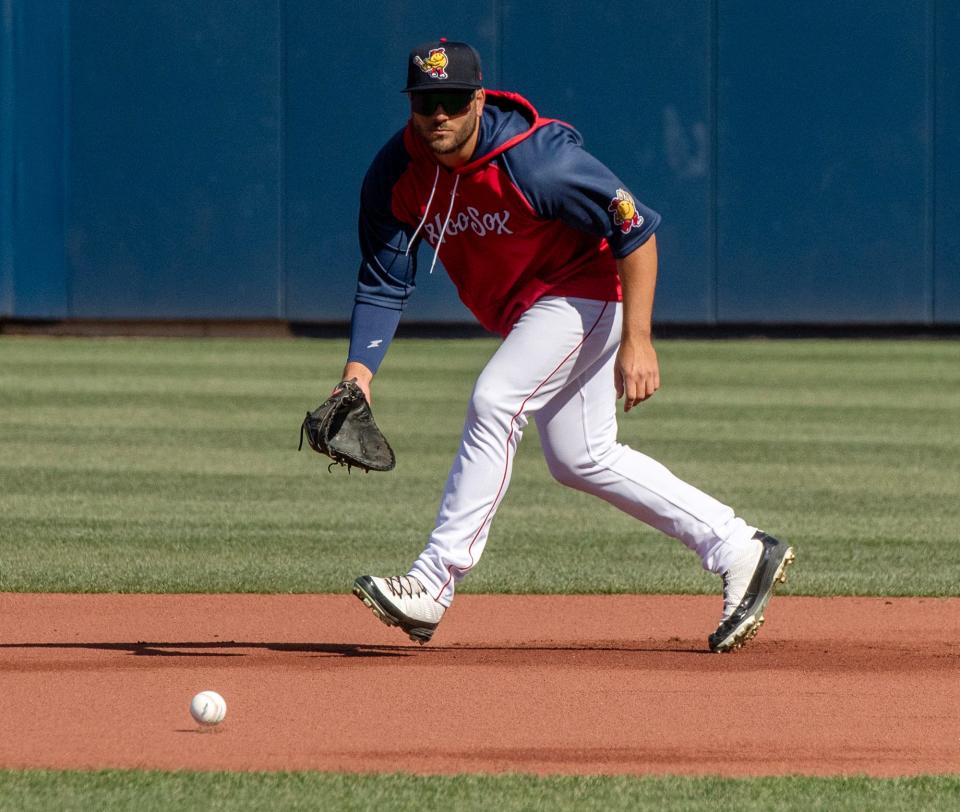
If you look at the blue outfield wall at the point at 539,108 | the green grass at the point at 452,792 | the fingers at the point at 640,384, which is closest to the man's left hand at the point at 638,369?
the fingers at the point at 640,384

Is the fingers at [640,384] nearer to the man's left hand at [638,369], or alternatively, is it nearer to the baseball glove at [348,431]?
the man's left hand at [638,369]

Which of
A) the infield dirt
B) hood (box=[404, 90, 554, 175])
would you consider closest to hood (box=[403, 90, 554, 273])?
hood (box=[404, 90, 554, 175])

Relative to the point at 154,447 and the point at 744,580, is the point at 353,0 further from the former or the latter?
the point at 744,580

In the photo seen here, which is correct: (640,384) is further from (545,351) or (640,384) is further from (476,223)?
(476,223)

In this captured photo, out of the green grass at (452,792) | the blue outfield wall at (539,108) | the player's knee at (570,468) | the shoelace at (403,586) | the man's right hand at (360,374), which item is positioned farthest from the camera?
the blue outfield wall at (539,108)

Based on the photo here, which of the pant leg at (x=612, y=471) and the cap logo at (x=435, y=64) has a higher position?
the cap logo at (x=435, y=64)

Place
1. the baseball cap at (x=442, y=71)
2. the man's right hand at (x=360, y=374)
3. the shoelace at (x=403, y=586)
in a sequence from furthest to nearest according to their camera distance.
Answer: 1. the man's right hand at (x=360, y=374)
2. the shoelace at (x=403, y=586)
3. the baseball cap at (x=442, y=71)

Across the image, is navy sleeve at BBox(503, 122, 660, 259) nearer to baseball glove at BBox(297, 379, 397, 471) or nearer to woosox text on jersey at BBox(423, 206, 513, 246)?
woosox text on jersey at BBox(423, 206, 513, 246)

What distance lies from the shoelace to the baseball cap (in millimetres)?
1357

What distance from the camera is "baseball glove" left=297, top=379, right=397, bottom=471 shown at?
5.36 m

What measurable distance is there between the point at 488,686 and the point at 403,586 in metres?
0.43

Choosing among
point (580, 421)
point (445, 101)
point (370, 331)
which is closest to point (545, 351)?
point (580, 421)

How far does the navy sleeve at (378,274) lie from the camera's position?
5371mm

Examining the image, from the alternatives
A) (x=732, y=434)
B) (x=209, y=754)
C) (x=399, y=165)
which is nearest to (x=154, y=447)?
(x=732, y=434)
